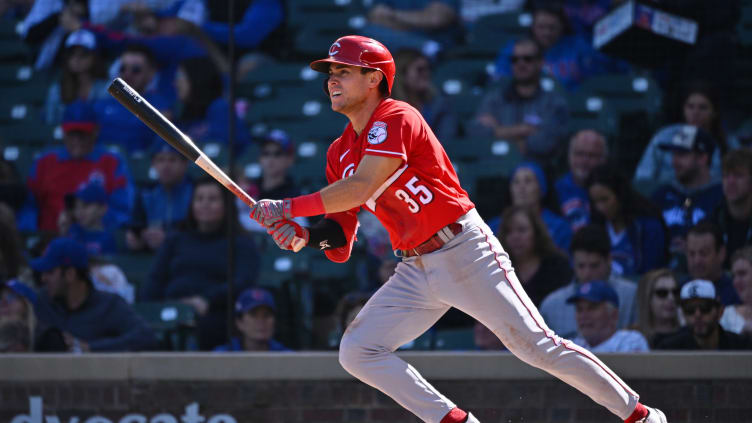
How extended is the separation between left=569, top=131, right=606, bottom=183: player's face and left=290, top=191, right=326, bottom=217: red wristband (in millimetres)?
3015

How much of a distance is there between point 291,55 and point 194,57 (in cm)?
75

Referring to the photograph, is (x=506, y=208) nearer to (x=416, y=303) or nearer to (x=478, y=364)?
(x=478, y=364)

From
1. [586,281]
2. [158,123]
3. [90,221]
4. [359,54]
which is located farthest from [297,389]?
[90,221]

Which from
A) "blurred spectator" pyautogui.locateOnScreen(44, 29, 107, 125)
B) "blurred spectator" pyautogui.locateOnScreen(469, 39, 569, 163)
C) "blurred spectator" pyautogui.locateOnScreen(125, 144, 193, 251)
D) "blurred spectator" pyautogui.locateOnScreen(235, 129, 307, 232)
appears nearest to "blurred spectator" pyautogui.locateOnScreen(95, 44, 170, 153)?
"blurred spectator" pyautogui.locateOnScreen(44, 29, 107, 125)

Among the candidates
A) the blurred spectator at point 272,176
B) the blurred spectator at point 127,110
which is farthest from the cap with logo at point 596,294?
the blurred spectator at point 127,110

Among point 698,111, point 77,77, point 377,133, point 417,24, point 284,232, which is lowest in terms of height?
point 284,232

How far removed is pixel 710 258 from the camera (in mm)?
5594

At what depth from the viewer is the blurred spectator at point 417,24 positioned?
725cm

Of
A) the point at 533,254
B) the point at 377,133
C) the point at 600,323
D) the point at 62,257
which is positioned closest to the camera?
the point at 377,133

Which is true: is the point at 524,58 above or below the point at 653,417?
above

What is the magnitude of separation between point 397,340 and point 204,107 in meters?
3.83

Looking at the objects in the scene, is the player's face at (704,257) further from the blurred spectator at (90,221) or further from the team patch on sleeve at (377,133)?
the blurred spectator at (90,221)

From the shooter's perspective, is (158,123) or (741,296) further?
(741,296)

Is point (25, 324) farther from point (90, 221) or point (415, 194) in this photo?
point (415, 194)
